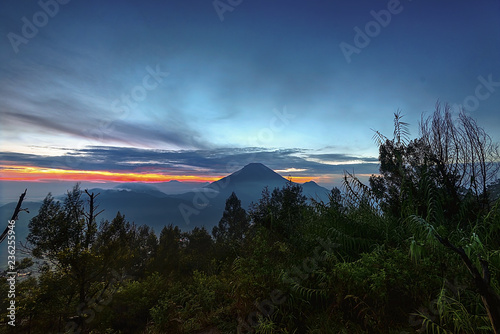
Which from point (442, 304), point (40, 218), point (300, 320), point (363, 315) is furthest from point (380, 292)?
point (40, 218)

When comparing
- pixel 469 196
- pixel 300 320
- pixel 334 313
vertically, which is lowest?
pixel 300 320

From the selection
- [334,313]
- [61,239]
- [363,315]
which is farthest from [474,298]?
[61,239]

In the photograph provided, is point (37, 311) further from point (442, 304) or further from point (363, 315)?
point (442, 304)

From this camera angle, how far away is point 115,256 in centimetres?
898

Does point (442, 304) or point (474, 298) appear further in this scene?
point (474, 298)

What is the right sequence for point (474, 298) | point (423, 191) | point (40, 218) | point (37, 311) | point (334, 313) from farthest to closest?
point (40, 218) < point (37, 311) < point (423, 191) < point (334, 313) < point (474, 298)

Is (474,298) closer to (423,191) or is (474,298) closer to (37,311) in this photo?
(423,191)

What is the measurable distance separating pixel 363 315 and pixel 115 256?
9.44 meters

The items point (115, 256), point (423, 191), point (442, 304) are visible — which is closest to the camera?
point (442, 304)

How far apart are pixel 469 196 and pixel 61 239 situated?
1417 cm

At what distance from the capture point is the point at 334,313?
2877mm

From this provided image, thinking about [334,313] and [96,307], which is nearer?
[334,313]

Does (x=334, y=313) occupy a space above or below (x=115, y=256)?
above

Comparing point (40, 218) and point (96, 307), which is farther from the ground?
point (40, 218)
